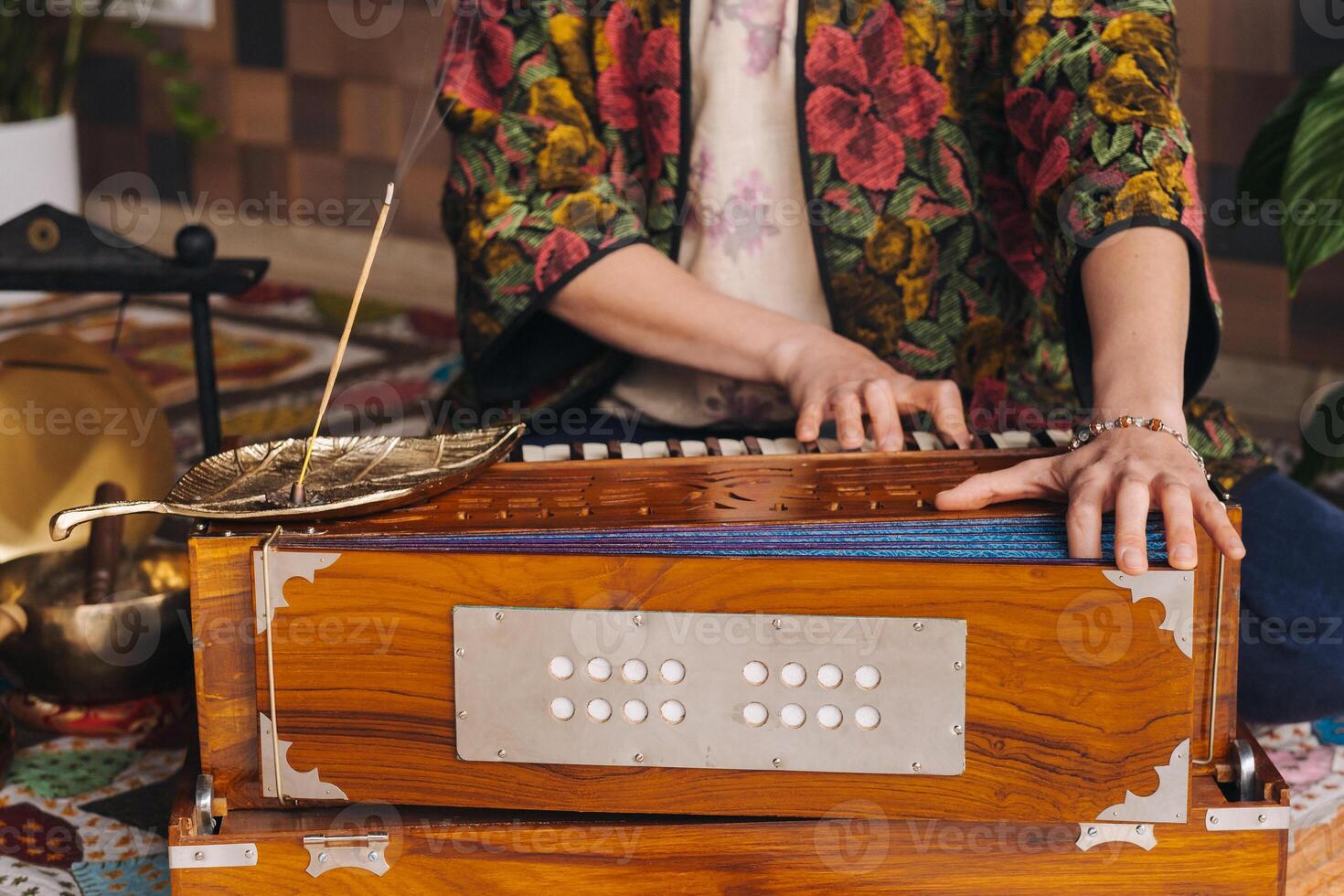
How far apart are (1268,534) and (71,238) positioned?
1.17m

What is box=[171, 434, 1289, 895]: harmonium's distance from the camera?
85 centimetres

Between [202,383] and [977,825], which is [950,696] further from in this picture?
[202,383]

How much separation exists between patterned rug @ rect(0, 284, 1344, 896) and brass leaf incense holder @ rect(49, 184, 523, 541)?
1.17 feet

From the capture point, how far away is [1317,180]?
1557 mm

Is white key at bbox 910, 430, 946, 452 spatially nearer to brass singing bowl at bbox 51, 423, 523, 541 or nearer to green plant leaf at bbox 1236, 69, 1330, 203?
brass singing bowl at bbox 51, 423, 523, 541

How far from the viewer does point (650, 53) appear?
1361mm

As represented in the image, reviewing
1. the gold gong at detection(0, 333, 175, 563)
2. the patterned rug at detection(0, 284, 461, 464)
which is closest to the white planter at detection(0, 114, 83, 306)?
the patterned rug at detection(0, 284, 461, 464)

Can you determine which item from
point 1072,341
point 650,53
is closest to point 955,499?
point 1072,341

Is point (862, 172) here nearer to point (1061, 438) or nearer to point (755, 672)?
point (1061, 438)

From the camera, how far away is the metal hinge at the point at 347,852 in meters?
0.92

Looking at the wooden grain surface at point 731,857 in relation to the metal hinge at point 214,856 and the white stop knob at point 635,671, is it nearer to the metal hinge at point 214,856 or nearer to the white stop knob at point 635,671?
the metal hinge at point 214,856

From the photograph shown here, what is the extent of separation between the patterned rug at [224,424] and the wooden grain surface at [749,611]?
1.20 ft

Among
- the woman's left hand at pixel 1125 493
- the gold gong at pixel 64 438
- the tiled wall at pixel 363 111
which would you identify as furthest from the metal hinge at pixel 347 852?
the tiled wall at pixel 363 111

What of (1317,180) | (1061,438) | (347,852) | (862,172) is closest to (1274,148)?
(1317,180)
